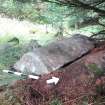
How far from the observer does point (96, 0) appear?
420cm

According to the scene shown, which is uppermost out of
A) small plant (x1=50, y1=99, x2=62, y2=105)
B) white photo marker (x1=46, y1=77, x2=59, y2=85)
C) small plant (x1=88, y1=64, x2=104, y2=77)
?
small plant (x1=88, y1=64, x2=104, y2=77)

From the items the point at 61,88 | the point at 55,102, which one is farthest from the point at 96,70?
the point at 55,102

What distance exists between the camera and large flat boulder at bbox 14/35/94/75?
12.1ft

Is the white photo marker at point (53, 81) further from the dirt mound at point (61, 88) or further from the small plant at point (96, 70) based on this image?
the small plant at point (96, 70)

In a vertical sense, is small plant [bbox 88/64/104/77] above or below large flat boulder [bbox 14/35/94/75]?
above

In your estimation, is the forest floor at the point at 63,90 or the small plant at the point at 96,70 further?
the small plant at the point at 96,70

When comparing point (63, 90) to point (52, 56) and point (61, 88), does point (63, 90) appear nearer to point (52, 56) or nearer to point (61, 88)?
point (61, 88)

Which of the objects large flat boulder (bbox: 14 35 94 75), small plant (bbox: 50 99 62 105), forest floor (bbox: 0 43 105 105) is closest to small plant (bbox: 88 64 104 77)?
forest floor (bbox: 0 43 105 105)

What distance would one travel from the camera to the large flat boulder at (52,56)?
3.69m

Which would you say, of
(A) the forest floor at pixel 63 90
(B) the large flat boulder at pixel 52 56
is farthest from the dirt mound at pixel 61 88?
(B) the large flat boulder at pixel 52 56

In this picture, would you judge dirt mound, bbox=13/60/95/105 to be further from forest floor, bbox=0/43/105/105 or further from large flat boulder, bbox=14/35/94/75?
large flat boulder, bbox=14/35/94/75

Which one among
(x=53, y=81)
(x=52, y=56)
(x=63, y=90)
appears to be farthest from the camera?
(x=52, y=56)

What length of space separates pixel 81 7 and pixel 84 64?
127 cm

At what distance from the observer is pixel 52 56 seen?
387 centimetres
